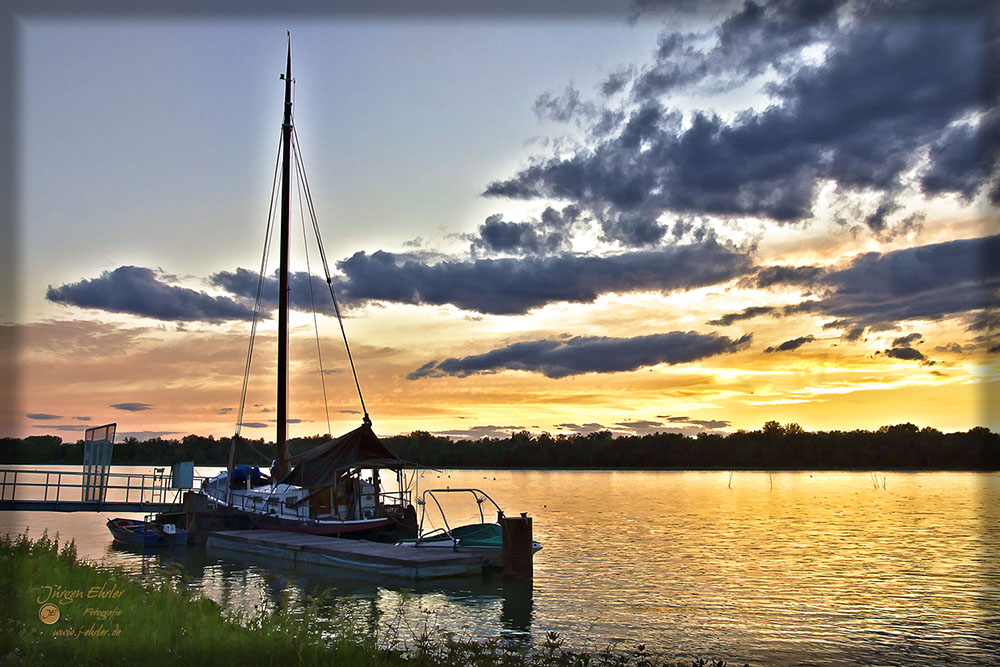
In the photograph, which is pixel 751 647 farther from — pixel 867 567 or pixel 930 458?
pixel 930 458

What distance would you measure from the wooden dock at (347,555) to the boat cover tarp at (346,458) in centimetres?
273

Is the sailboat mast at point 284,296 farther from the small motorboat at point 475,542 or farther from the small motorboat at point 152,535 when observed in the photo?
the small motorboat at point 475,542

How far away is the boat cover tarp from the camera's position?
35284 mm

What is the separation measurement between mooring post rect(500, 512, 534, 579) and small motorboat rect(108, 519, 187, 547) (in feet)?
63.8

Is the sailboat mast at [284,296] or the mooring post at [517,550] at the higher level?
the sailboat mast at [284,296]

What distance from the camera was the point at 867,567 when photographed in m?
36.4

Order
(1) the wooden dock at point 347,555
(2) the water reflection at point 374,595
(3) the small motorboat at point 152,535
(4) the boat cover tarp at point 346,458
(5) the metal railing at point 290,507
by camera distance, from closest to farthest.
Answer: (2) the water reflection at point 374,595
(1) the wooden dock at point 347,555
(4) the boat cover tarp at point 346,458
(5) the metal railing at point 290,507
(3) the small motorboat at point 152,535

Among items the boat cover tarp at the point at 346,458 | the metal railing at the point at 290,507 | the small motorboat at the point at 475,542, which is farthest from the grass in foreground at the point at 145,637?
the metal railing at the point at 290,507

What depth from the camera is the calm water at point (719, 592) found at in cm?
2067

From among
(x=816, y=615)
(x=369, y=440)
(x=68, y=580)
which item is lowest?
(x=816, y=615)

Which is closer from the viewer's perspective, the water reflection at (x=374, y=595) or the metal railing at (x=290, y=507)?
the water reflection at (x=374, y=595)

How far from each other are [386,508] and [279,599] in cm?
1466

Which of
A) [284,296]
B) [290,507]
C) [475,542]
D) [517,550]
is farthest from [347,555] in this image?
[284,296]

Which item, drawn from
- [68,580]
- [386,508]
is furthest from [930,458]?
[68,580]
